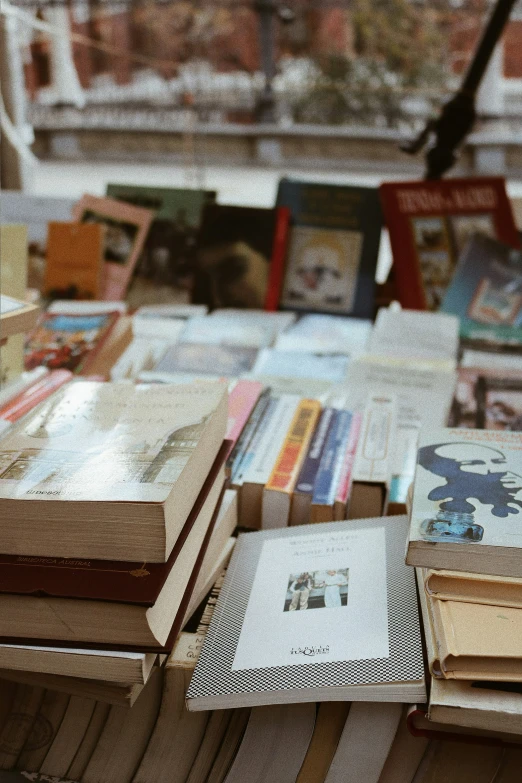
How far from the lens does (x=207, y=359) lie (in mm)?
1633

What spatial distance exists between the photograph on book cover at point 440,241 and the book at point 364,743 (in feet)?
4.28

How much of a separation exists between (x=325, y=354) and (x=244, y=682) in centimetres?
97

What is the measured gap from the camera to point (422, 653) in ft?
2.56

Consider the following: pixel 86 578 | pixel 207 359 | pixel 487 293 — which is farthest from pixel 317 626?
pixel 487 293

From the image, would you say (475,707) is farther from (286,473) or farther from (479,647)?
(286,473)

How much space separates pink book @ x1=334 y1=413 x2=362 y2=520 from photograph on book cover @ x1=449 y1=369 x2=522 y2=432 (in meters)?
0.23

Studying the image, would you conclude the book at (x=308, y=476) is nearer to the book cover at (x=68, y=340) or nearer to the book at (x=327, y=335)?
the book at (x=327, y=335)

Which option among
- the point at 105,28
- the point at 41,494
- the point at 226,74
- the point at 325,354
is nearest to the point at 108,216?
the point at 325,354

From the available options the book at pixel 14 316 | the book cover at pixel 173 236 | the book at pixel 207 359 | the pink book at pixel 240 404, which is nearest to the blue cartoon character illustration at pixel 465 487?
the pink book at pixel 240 404

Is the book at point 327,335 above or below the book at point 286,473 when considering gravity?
above

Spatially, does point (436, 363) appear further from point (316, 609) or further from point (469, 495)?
point (316, 609)

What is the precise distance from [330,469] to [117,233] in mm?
1178

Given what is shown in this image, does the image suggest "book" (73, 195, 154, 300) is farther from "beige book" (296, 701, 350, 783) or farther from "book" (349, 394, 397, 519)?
"beige book" (296, 701, 350, 783)

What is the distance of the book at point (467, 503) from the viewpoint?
2.59 feet
